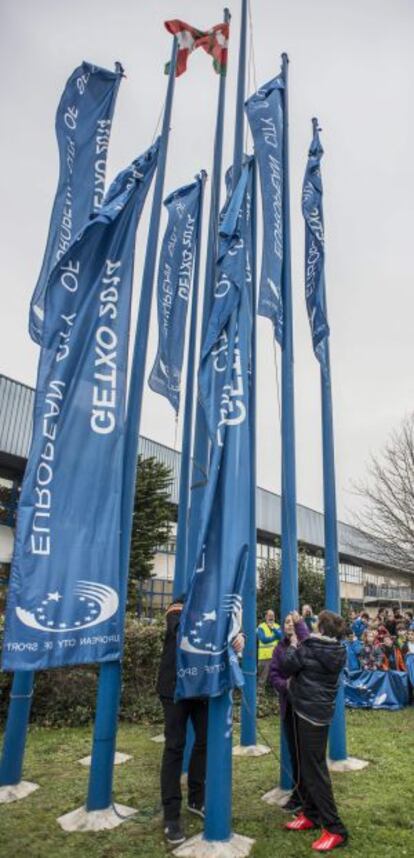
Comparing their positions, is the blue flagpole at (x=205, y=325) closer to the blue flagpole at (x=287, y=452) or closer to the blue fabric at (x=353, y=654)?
the blue flagpole at (x=287, y=452)

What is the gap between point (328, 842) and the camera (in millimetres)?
4754

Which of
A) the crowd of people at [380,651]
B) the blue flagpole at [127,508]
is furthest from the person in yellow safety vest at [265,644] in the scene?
the blue flagpole at [127,508]

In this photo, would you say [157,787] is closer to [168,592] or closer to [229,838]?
[229,838]

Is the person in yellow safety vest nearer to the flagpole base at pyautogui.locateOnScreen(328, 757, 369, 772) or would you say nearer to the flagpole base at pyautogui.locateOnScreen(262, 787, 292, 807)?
the flagpole base at pyautogui.locateOnScreen(328, 757, 369, 772)

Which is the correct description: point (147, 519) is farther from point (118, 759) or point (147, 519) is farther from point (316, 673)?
point (316, 673)

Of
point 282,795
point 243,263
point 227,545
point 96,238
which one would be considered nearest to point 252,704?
point 282,795

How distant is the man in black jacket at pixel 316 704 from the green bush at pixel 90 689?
5519 millimetres

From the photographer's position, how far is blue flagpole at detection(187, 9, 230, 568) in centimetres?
641

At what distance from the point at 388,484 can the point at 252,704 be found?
14981mm

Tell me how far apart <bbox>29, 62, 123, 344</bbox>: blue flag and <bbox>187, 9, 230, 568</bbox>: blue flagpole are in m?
1.56

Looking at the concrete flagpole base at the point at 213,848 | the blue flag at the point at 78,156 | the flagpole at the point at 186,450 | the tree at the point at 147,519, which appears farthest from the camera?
the tree at the point at 147,519

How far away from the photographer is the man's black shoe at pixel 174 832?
484cm

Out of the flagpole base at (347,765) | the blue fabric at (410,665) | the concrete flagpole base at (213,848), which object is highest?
Answer: the blue fabric at (410,665)

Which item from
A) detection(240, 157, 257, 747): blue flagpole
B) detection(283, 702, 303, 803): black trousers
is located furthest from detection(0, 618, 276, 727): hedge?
detection(283, 702, 303, 803): black trousers
